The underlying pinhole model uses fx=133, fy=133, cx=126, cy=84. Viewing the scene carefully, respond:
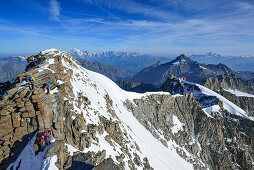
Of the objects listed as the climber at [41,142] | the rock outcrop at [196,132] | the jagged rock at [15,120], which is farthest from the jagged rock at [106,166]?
the rock outcrop at [196,132]

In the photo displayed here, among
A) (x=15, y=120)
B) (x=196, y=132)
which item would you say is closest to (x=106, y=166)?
(x=15, y=120)

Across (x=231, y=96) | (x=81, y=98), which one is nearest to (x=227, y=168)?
(x=81, y=98)

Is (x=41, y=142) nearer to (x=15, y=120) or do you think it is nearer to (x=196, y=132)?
(x=15, y=120)

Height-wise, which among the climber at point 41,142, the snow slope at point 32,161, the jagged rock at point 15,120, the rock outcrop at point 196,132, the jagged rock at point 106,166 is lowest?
the rock outcrop at point 196,132

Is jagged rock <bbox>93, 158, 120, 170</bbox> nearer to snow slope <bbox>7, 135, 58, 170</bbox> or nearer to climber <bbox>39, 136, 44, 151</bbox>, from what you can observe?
snow slope <bbox>7, 135, 58, 170</bbox>

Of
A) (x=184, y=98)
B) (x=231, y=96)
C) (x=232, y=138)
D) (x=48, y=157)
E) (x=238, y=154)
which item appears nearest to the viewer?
(x=48, y=157)

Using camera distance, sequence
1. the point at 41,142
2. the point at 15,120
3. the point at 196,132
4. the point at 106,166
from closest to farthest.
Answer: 1. the point at 106,166
2. the point at 41,142
3. the point at 15,120
4. the point at 196,132

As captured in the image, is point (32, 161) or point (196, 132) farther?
point (196, 132)

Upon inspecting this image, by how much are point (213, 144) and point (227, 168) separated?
507 inches

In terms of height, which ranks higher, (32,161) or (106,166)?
(106,166)

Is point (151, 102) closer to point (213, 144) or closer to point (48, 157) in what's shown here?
point (213, 144)

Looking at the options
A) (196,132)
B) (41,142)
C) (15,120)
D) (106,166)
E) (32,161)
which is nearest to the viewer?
(106,166)

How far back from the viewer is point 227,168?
244ft

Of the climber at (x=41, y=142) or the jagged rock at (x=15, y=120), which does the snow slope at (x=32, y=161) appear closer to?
the climber at (x=41, y=142)
